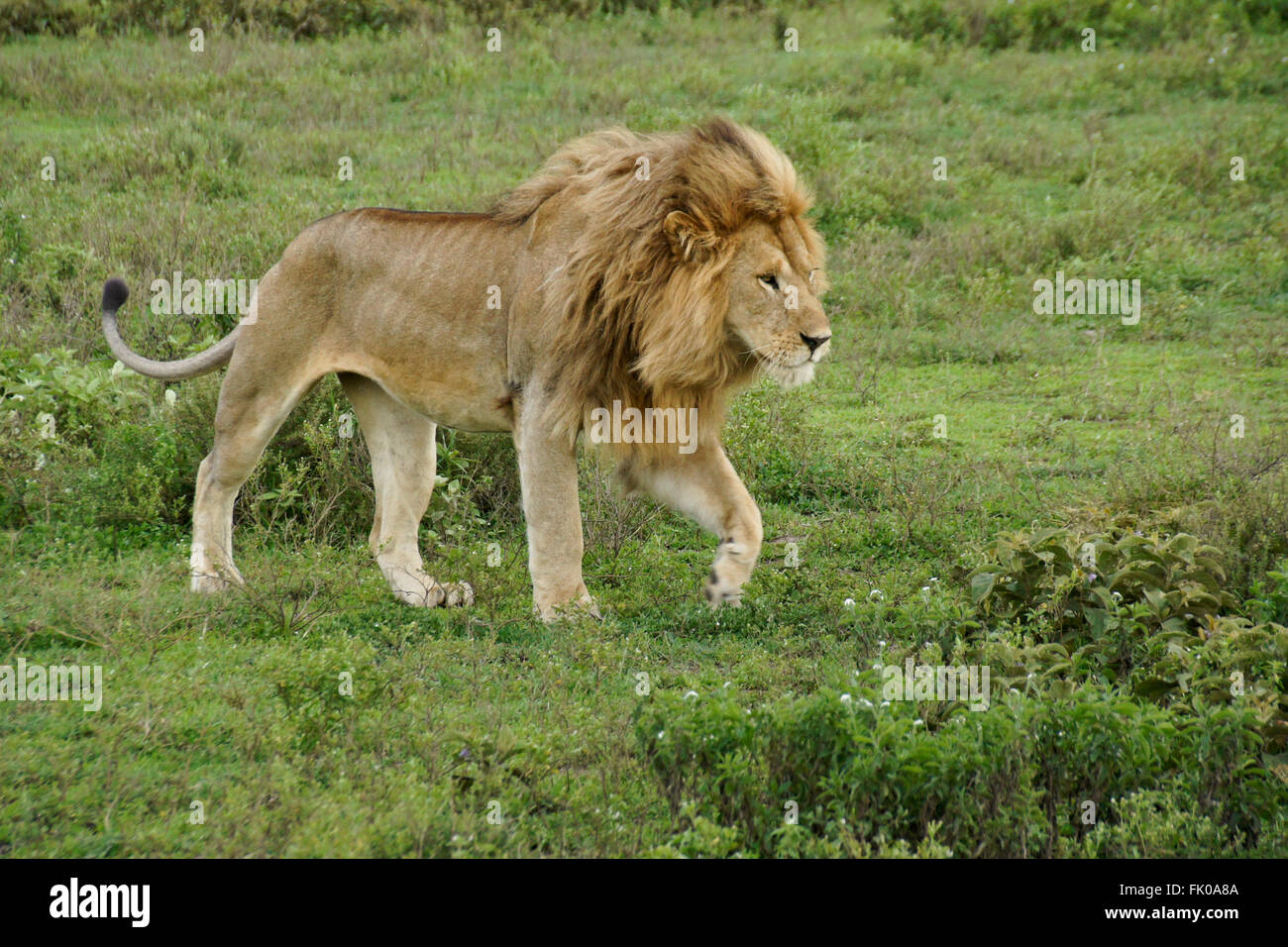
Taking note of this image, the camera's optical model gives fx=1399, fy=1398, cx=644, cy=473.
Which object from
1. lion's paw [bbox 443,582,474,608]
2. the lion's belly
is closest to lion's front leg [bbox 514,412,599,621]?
the lion's belly

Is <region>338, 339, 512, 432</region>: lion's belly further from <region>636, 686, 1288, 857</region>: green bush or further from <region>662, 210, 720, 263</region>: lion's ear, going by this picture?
<region>636, 686, 1288, 857</region>: green bush

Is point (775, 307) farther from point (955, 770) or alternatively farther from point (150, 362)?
point (150, 362)

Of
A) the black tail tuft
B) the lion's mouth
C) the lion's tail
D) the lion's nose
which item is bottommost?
the lion's mouth

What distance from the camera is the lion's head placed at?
5.21 meters

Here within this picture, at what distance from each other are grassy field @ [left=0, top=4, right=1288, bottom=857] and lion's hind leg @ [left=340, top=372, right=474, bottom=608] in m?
0.17

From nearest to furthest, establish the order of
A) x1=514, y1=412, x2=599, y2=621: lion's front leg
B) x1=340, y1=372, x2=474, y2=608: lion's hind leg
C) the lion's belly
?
1. x1=514, y1=412, x2=599, y2=621: lion's front leg
2. the lion's belly
3. x1=340, y1=372, x2=474, y2=608: lion's hind leg

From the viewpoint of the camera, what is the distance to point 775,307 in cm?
525

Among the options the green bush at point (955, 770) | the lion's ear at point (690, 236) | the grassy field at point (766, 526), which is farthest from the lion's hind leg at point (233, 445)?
the green bush at point (955, 770)

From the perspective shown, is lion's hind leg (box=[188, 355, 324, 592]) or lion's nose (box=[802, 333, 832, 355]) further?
lion's hind leg (box=[188, 355, 324, 592])

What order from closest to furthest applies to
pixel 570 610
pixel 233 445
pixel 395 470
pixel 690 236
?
pixel 690 236 → pixel 570 610 → pixel 233 445 → pixel 395 470

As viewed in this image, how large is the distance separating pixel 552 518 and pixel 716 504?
0.67 metres

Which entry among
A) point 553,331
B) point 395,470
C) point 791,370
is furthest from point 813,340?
point 395,470
